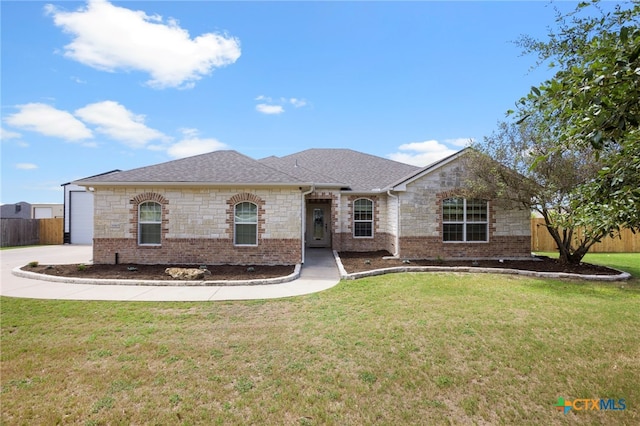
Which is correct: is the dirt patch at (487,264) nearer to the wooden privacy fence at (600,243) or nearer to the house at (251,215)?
the house at (251,215)

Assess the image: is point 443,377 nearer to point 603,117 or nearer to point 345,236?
point 603,117

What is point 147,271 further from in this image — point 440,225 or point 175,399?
point 440,225

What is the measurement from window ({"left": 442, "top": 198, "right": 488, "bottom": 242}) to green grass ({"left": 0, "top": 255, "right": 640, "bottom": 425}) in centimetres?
628

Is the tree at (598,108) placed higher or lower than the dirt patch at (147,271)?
higher

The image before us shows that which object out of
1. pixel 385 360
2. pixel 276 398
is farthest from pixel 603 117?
pixel 276 398

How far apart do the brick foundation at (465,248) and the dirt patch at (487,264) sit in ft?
1.51

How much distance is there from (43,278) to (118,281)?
284 cm

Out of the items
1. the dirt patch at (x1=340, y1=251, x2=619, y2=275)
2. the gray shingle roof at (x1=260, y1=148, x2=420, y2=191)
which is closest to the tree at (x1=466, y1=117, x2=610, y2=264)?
the dirt patch at (x1=340, y1=251, x2=619, y2=275)

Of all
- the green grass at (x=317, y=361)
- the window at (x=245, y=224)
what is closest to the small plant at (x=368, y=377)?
the green grass at (x=317, y=361)

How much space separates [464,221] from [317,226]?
7.68 metres

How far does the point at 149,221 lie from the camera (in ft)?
40.7

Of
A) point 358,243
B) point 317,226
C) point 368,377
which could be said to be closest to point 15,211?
point 317,226

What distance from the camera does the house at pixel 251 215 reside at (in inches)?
480

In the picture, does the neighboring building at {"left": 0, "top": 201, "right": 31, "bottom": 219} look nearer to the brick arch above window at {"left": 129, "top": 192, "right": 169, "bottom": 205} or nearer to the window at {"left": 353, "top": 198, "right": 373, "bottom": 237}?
the brick arch above window at {"left": 129, "top": 192, "right": 169, "bottom": 205}
